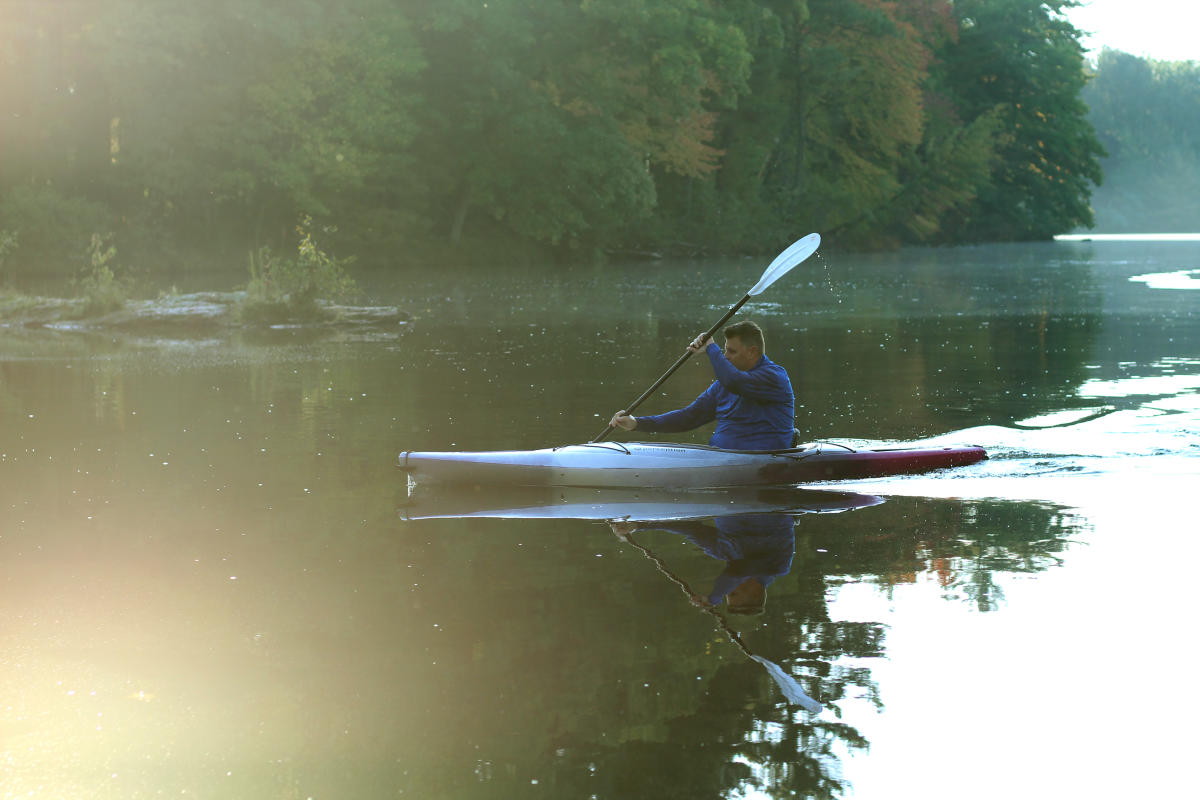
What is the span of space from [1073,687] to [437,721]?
6.66 ft

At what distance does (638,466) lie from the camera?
28.6 feet

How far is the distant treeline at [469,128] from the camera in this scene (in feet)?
105

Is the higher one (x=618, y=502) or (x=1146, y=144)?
(x=1146, y=144)

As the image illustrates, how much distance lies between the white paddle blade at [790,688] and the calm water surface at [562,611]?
0.04 meters

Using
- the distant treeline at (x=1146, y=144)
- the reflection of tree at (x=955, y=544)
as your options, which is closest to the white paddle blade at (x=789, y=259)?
the reflection of tree at (x=955, y=544)

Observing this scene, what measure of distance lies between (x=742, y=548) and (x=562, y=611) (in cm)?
144

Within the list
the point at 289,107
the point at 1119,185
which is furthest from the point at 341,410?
the point at 1119,185

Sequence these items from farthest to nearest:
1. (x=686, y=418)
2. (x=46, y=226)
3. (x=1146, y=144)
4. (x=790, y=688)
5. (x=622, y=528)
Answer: (x=1146, y=144), (x=46, y=226), (x=686, y=418), (x=622, y=528), (x=790, y=688)

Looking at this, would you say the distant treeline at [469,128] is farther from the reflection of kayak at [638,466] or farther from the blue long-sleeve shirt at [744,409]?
the blue long-sleeve shirt at [744,409]

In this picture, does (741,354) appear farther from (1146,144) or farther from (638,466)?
(1146,144)

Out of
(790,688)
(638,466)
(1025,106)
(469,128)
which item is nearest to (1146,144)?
(1025,106)

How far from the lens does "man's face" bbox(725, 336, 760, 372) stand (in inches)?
341

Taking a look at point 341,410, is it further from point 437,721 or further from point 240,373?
point 437,721

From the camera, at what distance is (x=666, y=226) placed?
4522 cm
